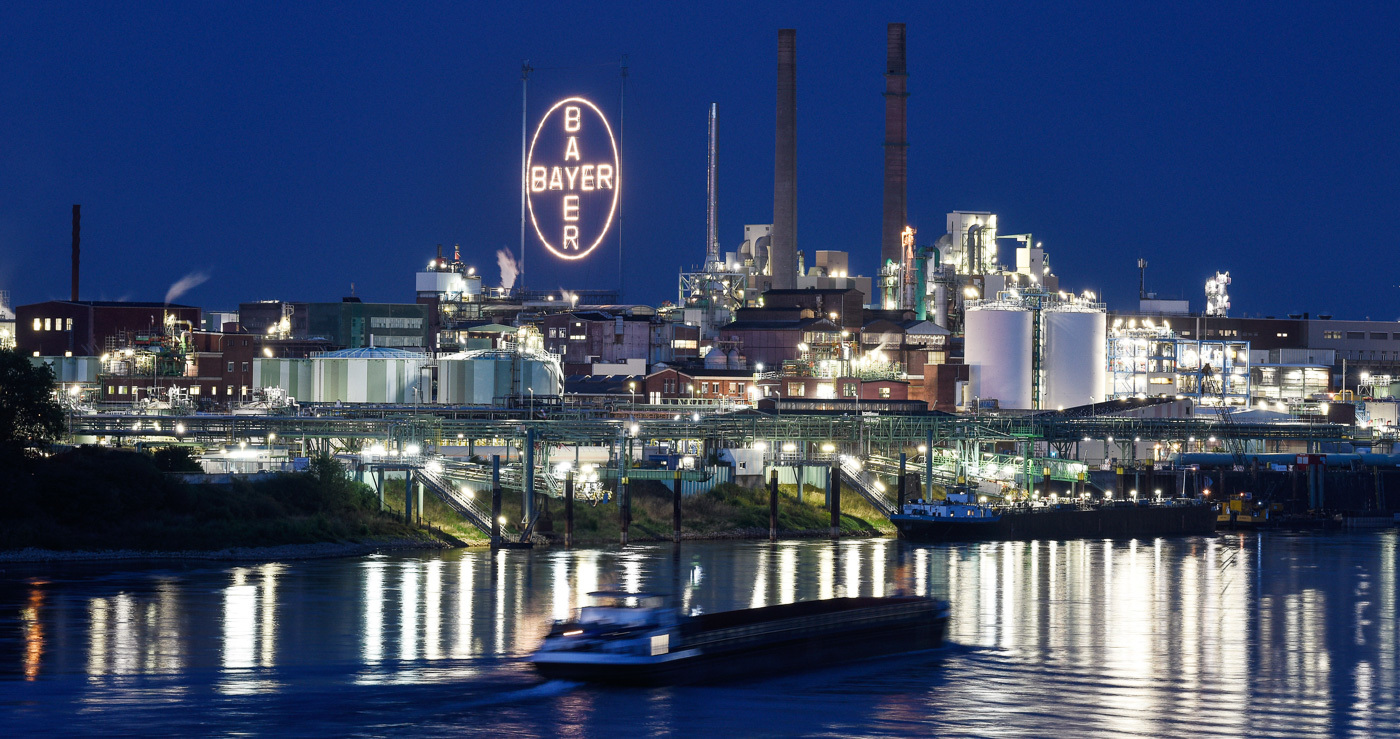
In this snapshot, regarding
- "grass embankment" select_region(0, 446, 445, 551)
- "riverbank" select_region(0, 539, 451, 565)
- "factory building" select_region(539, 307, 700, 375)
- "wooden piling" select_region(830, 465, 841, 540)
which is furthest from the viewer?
"factory building" select_region(539, 307, 700, 375)

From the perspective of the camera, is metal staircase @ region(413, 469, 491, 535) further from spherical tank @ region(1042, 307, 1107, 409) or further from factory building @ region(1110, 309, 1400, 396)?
factory building @ region(1110, 309, 1400, 396)

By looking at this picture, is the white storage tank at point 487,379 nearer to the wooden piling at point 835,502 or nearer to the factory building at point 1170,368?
the wooden piling at point 835,502

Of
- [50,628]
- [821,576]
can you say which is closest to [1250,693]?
[821,576]

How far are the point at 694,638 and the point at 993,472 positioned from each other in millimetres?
57525

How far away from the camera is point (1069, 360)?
122m

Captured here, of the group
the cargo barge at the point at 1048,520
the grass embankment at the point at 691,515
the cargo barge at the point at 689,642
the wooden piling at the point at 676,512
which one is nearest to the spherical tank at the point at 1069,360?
the cargo barge at the point at 1048,520

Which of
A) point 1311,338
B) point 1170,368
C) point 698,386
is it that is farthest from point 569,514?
point 1311,338

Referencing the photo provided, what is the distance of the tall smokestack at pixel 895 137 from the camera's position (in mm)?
148500

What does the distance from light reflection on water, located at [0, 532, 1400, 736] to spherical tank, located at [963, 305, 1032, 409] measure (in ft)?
169

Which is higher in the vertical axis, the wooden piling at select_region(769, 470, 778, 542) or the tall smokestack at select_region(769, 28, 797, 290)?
the tall smokestack at select_region(769, 28, 797, 290)

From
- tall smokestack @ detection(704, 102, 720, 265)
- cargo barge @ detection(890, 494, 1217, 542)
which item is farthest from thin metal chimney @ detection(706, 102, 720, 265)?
cargo barge @ detection(890, 494, 1217, 542)

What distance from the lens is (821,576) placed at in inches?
2371

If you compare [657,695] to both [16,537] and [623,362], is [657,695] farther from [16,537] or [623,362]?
[623,362]

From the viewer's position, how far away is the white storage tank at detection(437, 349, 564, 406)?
108 metres
